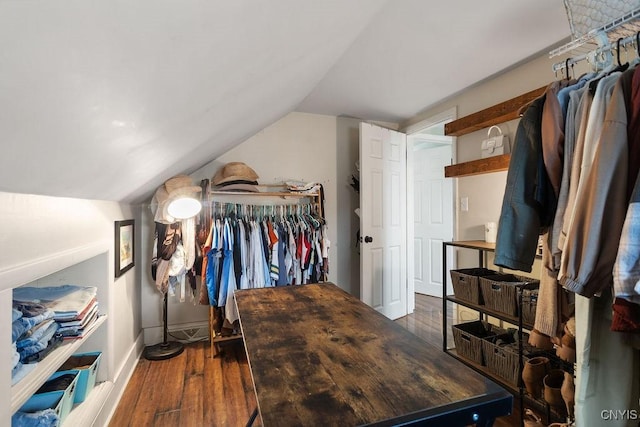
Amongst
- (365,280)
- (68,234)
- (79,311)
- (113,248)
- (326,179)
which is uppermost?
(326,179)

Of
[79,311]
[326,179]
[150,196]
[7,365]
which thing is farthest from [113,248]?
[326,179]

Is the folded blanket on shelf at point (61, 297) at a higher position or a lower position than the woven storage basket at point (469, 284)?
higher

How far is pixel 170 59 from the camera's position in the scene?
0.75 meters

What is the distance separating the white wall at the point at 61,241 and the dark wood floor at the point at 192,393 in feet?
0.71

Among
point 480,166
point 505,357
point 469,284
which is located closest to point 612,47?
point 480,166

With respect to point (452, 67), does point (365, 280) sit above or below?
below

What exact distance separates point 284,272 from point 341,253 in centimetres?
100

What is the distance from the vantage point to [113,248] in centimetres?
198

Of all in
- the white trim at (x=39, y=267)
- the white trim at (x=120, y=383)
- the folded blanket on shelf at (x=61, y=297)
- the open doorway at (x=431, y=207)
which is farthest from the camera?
the open doorway at (x=431, y=207)

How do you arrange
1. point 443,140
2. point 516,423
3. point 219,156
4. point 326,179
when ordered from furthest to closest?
point 443,140 < point 326,179 < point 219,156 < point 516,423

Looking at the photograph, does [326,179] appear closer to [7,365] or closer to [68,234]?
[68,234]

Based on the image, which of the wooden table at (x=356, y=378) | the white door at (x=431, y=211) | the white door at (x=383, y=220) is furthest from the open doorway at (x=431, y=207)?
the wooden table at (x=356, y=378)

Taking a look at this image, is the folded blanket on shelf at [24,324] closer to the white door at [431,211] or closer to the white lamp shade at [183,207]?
the white lamp shade at [183,207]

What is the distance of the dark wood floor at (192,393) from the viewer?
178cm
